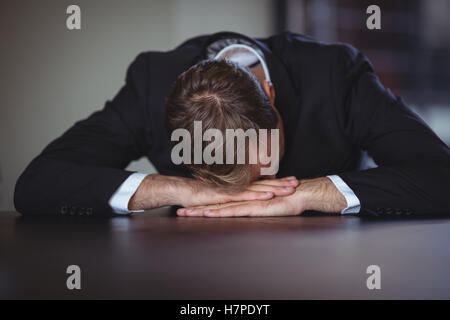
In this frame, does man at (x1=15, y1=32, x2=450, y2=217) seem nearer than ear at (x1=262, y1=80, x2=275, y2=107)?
Yes

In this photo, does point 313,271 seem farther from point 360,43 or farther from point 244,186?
point 360,43

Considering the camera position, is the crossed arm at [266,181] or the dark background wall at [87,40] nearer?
the crossed arm at [266,181]

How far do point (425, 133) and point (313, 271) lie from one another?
2.31 ft

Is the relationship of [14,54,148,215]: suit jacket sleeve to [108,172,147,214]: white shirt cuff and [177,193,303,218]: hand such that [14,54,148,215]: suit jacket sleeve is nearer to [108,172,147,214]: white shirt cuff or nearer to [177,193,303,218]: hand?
[108,172,147,214]: white shirt cuff

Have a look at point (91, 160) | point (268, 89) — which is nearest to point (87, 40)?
point (91, 160)

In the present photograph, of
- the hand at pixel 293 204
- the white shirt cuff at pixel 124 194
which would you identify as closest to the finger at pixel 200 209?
the hand at pixel 293 204

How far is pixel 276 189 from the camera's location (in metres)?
0.90

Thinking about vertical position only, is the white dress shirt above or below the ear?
below

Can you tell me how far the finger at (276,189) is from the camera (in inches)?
34.9

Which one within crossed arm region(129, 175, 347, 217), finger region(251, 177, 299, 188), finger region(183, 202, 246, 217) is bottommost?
finger region(183, 202, 246, 217)

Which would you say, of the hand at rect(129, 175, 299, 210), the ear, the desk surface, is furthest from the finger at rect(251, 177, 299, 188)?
the ear

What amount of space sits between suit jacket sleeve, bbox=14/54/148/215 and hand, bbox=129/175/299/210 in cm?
7

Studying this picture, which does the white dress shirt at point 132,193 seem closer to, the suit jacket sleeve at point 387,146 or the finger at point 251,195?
the suit jacket sleeve at point 387,146

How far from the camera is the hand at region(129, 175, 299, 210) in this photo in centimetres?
90
